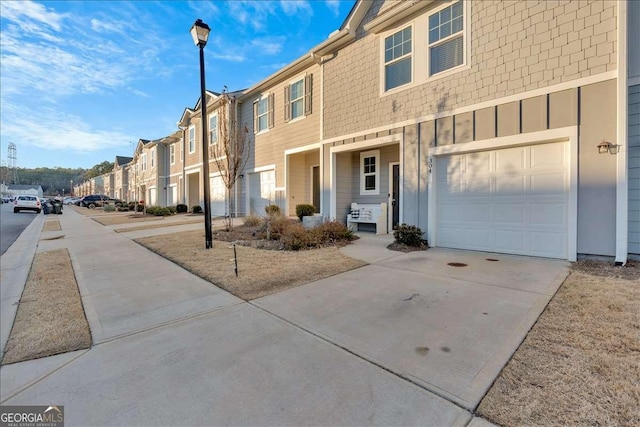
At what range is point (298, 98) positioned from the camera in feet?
41.5

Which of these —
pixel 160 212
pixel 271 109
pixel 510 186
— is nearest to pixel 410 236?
pixel 510 186

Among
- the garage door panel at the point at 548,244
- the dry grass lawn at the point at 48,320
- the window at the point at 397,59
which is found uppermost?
the window at the point at 397,59

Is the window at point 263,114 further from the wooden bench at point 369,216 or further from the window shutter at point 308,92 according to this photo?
the wooden bench at point 369,216

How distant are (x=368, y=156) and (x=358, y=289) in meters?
7.41

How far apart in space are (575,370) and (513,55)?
21.7 feet

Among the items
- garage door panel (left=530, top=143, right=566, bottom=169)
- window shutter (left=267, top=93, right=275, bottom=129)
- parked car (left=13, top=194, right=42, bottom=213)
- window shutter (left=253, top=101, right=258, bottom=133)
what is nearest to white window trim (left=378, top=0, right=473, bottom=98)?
garage door panel (left=530, top=143, right=566, bottom=169)

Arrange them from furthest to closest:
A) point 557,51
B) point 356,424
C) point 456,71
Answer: point 456,71 < point 557,51 < point 356,424

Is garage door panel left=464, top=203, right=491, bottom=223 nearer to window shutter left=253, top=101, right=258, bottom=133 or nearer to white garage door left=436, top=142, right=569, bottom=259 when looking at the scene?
white garage door left=436, top=142, right=569, bottom=259

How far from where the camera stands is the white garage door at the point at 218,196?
1836 cm

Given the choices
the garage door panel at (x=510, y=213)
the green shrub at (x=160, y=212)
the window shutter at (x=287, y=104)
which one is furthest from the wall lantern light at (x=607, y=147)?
the green shrub at (x=160, y=212)

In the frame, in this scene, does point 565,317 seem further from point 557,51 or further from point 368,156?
point 368,156

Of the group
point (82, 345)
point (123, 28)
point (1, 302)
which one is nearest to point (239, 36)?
point (123, 28)

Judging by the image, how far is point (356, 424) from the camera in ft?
6.43

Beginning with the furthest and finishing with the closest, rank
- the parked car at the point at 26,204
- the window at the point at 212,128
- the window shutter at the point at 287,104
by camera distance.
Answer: the parked car at the point at 26,204, the window at the point at 212,128, the window shutter at the point at 287,104
